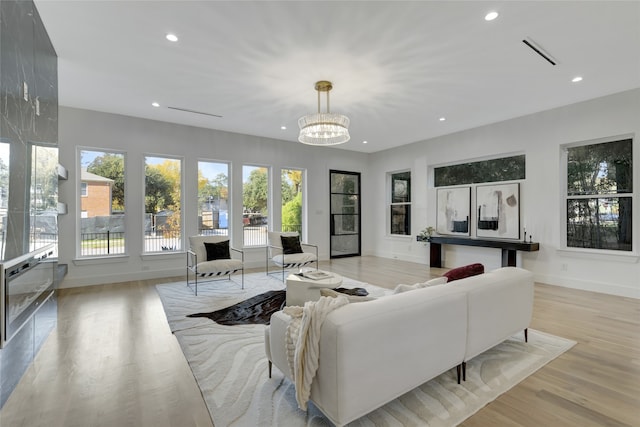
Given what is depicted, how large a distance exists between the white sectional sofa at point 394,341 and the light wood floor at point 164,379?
414mm

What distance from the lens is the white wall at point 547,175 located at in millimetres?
4348

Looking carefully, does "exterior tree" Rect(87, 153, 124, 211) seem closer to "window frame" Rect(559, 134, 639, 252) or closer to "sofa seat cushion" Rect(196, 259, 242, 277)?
"sofa seat cushion" Rect(196, 259, 242, 277)

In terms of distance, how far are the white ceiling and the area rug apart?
2.93 meters

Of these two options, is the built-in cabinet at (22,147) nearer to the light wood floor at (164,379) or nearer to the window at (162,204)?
the light wood floor at (164,379)

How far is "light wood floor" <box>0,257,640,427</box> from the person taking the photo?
1.84 m

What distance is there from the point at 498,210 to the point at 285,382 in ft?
17.4

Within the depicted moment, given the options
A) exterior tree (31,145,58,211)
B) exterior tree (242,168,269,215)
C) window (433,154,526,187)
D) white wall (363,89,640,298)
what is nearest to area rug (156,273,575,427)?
exterior tree (31,145,58,211)

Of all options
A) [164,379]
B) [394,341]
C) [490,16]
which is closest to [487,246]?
[490,16]

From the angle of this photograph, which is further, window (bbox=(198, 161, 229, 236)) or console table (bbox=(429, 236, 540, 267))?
window (bbox=(198, 161, 229, 236))

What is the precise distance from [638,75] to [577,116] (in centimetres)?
98

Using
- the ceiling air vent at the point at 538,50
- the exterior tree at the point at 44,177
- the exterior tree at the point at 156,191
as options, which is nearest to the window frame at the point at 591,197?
the ceiling air vent at the point at 538,50

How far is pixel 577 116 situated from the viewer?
4754 mm

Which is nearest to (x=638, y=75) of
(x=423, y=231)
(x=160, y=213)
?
(x=423, y=231)

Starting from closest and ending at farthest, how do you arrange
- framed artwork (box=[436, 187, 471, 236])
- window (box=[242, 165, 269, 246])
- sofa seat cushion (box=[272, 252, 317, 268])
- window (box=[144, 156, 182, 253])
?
sofa seat cushion (box=[272, 252, 317, 268]), window (box=[144, 156, 182, 253]), framed artwork (box=[436, 187, 471, 236]), window (box=[242, 165, 269, 246])
